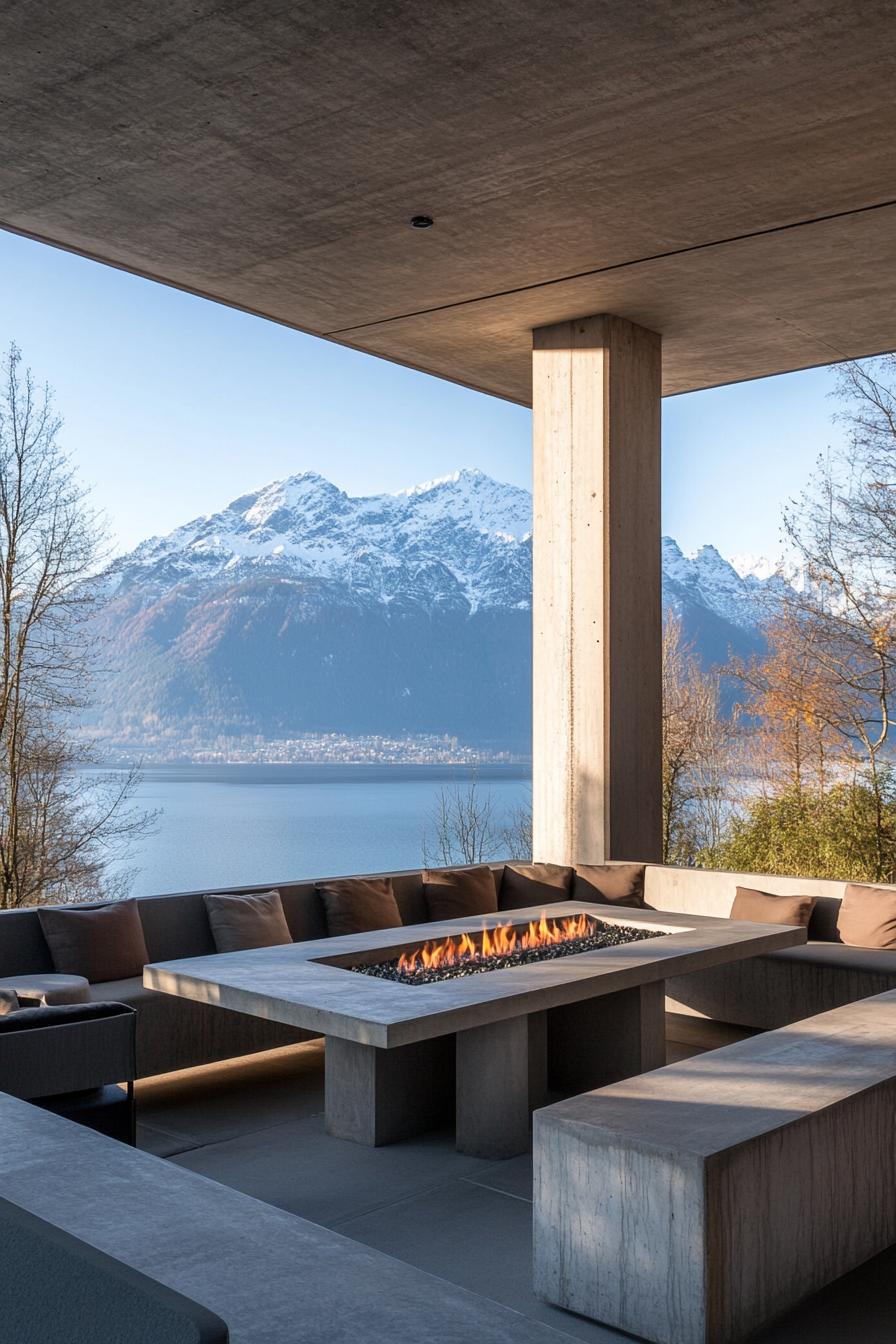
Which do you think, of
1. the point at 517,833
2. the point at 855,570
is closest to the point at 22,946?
the point at 855,570

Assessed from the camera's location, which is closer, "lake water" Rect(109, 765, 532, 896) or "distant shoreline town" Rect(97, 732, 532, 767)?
"lake water" Rect(109, 765, 532, 896)

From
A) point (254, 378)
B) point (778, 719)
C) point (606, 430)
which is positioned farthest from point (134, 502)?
point (606, 430)

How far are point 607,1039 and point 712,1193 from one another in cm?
217

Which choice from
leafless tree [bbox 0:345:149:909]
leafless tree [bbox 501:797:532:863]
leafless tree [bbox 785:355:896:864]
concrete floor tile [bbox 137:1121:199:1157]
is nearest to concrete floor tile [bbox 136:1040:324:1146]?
concrete floor tile [bbox 137:1121:199:1157]

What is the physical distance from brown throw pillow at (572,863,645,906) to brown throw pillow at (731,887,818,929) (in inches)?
22.6

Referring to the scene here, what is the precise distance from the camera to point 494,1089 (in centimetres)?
398

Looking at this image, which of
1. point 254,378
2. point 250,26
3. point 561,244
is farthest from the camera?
point 254,378

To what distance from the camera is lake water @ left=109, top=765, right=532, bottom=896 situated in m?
32.7

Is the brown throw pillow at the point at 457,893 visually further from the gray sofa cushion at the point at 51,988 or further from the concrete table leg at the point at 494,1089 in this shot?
the gray sofa cushion at the point at 51,988

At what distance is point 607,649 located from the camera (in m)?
6.66

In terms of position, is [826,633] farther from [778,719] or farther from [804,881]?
[804,881]

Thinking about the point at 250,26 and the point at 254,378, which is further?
the point at 254,378

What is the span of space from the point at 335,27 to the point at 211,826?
111 feet

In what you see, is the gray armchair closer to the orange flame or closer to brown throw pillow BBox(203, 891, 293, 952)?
the orange flame
